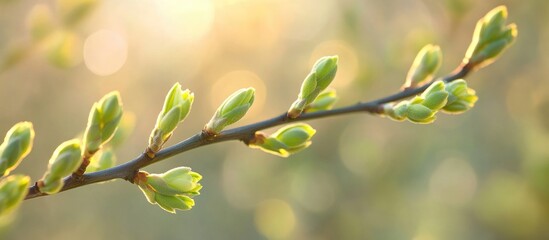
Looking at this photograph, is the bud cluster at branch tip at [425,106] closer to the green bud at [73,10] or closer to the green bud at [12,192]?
the green bud at [12,192]

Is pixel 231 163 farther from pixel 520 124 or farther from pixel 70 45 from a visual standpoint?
pixel 70 45

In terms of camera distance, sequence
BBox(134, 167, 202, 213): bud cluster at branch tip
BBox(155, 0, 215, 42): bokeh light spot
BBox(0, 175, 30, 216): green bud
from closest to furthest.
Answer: BBox(0, 175, 30, 216): green bud < BBox(134, 167, 202, 213): bud cluster at branch tip < BBox(155, 0, 215, 42): bokeh light spot

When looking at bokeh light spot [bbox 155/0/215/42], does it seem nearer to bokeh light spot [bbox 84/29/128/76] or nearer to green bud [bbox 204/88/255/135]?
bokeh light spot [bbox 84/29/128/76]

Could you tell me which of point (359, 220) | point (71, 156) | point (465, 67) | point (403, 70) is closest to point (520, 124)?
point (403, 70)

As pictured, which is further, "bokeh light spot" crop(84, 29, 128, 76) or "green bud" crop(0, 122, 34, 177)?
"bokeh light spot" crop(84, 29, 128, 76)

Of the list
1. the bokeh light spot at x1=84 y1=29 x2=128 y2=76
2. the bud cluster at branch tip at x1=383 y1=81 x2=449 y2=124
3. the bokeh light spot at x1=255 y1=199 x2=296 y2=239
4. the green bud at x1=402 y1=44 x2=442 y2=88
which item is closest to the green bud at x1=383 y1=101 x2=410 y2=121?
the bud cluster at branch tip at x1=383 y1=81 x2=449 y2=124

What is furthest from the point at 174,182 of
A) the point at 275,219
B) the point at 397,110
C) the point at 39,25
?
the point at 275,219

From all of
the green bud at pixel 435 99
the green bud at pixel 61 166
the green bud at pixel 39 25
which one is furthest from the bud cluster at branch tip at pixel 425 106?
the green bud at pixel 39 25
